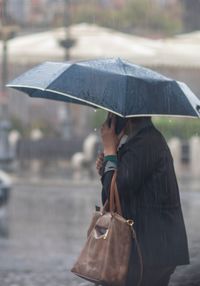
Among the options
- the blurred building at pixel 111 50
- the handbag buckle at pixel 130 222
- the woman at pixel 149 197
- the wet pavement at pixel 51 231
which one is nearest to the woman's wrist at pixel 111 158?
the woman at pixel 149 197

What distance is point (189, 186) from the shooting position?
2064 cm

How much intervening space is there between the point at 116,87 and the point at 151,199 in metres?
0.61

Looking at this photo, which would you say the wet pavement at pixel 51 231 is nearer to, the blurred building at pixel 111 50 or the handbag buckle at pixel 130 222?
the handbag buckle at pixel 130 222

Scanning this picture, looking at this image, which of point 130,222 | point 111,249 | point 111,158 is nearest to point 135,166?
point 111,158

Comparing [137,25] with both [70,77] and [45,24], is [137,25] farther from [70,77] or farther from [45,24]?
[70,77]

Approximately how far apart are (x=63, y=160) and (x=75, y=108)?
1076cm

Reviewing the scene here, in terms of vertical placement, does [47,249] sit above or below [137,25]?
below

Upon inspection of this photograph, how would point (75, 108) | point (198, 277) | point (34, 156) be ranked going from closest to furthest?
point (198, 277) < point (34, 156) < point (75, 108)

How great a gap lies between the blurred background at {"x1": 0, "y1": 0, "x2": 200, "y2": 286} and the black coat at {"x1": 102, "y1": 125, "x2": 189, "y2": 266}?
7.40 ft

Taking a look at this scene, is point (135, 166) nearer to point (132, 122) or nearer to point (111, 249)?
point (132, 122)

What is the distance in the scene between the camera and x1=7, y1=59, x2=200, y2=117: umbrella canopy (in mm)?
5055

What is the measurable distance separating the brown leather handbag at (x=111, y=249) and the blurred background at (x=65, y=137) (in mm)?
2400

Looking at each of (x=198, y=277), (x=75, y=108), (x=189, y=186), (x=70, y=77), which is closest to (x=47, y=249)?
(x=198, y=277)

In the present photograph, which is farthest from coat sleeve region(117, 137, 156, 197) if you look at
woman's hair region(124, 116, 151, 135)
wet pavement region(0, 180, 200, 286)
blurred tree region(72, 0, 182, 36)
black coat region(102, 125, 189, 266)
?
blurred tree region(72, 0, 182, 36)
